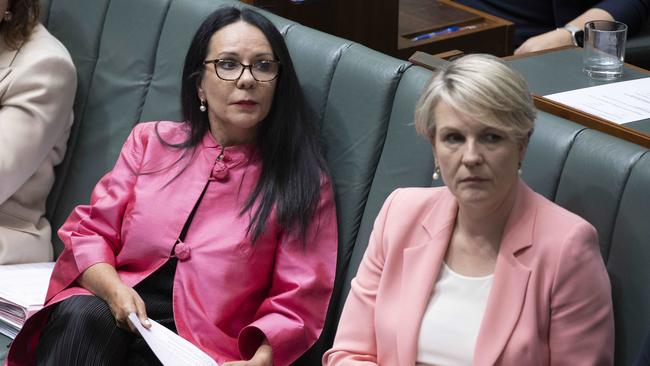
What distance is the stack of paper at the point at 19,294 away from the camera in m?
2.74

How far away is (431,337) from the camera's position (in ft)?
6.65

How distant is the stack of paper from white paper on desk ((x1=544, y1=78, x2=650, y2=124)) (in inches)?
49.7

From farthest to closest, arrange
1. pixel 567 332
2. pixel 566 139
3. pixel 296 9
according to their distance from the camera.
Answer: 1. pixel 296 9
2. pixel 566 139
3. pixel 567 332

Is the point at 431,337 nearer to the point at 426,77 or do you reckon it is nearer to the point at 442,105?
the point at 442,105

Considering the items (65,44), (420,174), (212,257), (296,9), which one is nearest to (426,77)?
(420,174)

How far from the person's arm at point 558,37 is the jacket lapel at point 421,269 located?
5.61ft

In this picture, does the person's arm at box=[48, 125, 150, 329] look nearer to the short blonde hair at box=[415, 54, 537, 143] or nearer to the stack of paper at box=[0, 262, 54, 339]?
the stack of paper at box=[0, 262, 54, 339]

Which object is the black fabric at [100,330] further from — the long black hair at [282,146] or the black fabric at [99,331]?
the long black hair at [282,146]

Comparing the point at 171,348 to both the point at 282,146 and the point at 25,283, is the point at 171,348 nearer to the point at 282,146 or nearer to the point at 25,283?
the point at 282,146

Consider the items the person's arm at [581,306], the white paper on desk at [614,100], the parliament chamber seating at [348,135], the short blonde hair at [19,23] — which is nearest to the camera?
the person's arm at [581,306]

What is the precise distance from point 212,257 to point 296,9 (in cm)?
89

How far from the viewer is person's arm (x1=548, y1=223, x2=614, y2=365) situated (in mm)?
1899

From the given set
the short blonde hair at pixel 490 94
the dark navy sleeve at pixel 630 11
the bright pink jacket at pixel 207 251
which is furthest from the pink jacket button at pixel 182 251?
the dark navy sleeve at pixel 630 11

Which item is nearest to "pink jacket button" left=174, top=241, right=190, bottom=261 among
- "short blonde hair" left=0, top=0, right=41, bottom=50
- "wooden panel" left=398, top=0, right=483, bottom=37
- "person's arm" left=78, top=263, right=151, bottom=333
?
"person's arm" left=78, top=263, right=151, bottom=333
